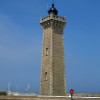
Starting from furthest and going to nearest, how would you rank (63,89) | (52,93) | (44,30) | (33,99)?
1. (44,30)
2. (63,89)
3. (52,93)
4. (33,99)

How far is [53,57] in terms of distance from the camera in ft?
110

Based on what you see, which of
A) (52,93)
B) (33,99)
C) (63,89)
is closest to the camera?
(33,99)

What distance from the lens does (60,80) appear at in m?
33.5

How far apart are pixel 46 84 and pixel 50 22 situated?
1226 cm

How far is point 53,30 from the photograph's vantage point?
34.9m

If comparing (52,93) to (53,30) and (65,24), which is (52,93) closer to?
(53,30)

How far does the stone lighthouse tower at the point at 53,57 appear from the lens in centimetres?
3257

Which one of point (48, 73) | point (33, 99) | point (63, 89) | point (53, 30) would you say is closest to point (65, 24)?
point (53, 30)

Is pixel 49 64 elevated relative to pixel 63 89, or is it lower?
elevated

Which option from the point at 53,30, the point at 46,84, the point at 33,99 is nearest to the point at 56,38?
the point at 53,30

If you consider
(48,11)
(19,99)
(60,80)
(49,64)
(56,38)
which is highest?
(48,11)

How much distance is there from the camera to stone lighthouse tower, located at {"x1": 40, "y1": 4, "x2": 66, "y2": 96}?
32566 mm

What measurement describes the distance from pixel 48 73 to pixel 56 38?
24.0 feet

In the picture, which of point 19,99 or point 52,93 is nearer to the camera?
point 19,99
